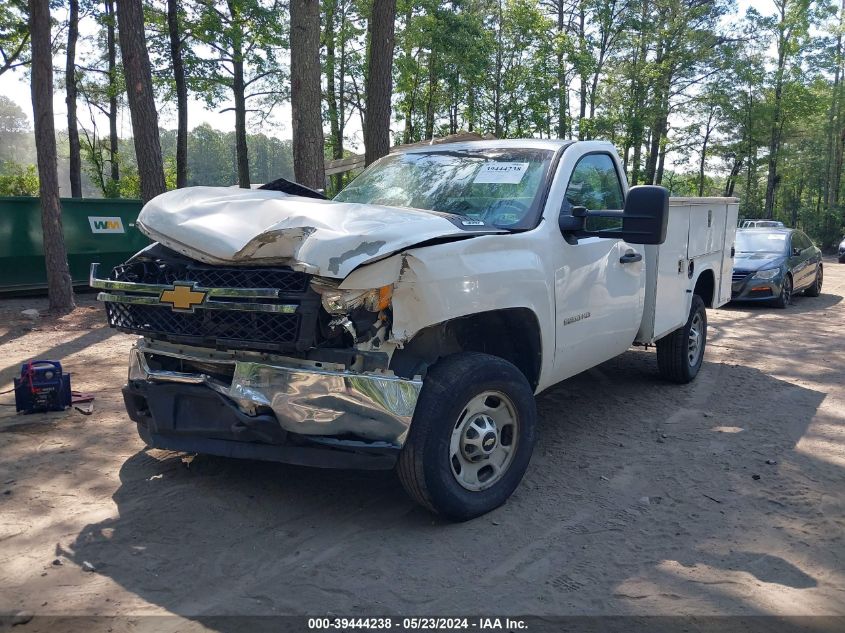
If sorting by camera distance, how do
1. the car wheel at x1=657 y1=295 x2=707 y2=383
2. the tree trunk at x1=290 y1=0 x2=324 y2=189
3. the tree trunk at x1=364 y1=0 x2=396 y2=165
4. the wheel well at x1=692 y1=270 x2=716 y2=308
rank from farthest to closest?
1. the tree trunk at x1=364 y1=0 x2=396 y2=165
2. the tree trunk at x1=290 y1=0 x2=324 y2=189
3. the wheel well at x1=692 y1=270 x2=716 y2=308
4. the car wheel at x1=657 y1=295 x2=707 y2=383

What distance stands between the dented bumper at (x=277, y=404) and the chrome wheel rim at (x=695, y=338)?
4407 mm

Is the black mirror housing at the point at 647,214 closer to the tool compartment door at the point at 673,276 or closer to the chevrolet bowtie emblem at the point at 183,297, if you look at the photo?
the tool compartment door at the point at 673,276

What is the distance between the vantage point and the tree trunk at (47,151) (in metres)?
10.7

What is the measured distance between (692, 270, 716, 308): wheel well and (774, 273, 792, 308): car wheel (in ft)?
21.0

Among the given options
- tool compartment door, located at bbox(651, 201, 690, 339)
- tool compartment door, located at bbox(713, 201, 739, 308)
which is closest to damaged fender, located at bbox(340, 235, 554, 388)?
tool compartment door, located at bbox(651, 201, 690, 339)

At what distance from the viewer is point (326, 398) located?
3445 mm

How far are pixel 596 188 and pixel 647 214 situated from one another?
1.12m

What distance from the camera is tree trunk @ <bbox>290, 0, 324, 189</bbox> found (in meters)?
8.74

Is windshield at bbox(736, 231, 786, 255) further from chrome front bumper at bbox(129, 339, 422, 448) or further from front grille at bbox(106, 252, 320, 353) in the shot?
front grille at bbox(106, 252, 320, 353)

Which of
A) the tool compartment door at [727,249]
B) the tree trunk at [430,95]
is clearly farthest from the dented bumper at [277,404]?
the tree trunk at [430,95]

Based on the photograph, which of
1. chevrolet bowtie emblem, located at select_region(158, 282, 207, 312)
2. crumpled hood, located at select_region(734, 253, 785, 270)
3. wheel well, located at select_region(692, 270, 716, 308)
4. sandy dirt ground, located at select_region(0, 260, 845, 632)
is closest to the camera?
sandy dirt ground, located at select_region(0, 260, 845, 632)

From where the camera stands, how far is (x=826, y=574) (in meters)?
3.38

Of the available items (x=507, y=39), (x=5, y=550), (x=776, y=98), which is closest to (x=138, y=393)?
(x=5, y=550)

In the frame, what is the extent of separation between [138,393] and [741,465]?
3873 millimetres
